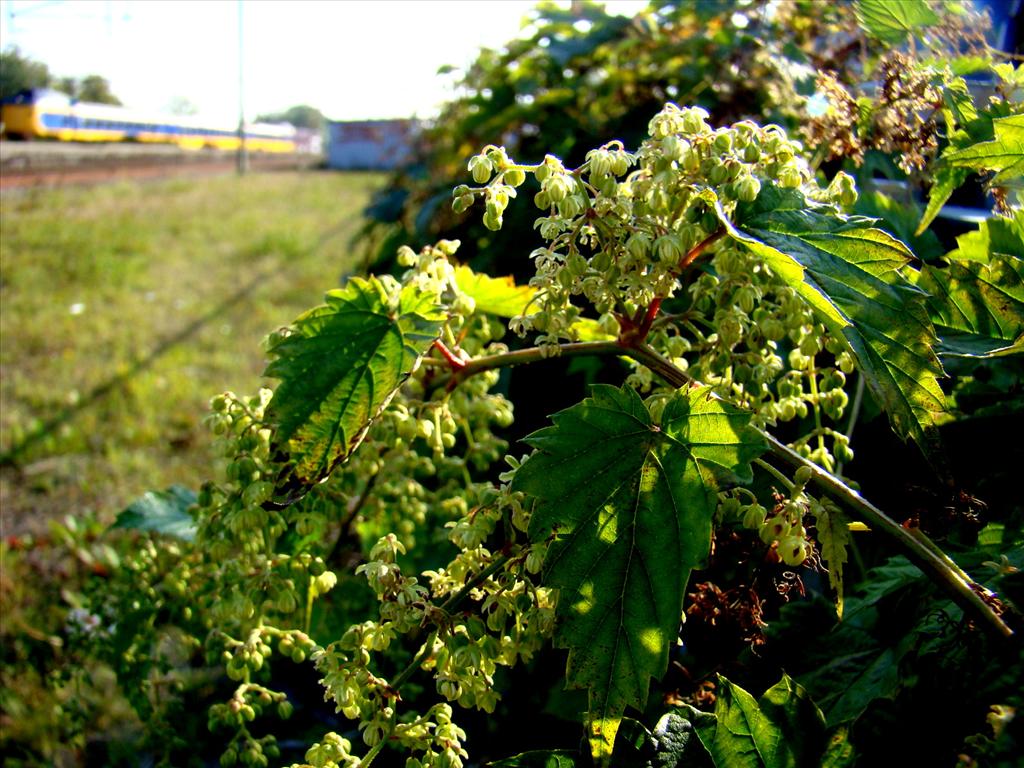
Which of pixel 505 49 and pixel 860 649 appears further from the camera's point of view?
pixel 505 49

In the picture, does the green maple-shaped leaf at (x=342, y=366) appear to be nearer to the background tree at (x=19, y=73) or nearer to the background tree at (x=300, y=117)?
the background tree at (x=19, y=73)

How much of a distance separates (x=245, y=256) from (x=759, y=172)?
565cm

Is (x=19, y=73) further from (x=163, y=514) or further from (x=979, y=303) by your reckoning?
(x=979, y=303)

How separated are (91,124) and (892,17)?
2.72 meters

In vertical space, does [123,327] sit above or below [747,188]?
below

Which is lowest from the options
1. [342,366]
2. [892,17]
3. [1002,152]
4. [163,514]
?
[163,514]

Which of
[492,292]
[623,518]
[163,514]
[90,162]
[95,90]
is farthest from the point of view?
[90,162]

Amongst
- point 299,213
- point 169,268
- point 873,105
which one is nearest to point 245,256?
point 169,268

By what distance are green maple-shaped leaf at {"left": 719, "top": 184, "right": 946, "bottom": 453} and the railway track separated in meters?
2.21

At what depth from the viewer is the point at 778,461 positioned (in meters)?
0.94

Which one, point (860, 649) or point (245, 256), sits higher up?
point (860, 649)

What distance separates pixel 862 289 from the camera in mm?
809

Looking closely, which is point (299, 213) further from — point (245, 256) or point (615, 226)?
point (615, 226)

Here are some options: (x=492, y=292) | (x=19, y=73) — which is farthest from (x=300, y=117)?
(x=492, y=292)
